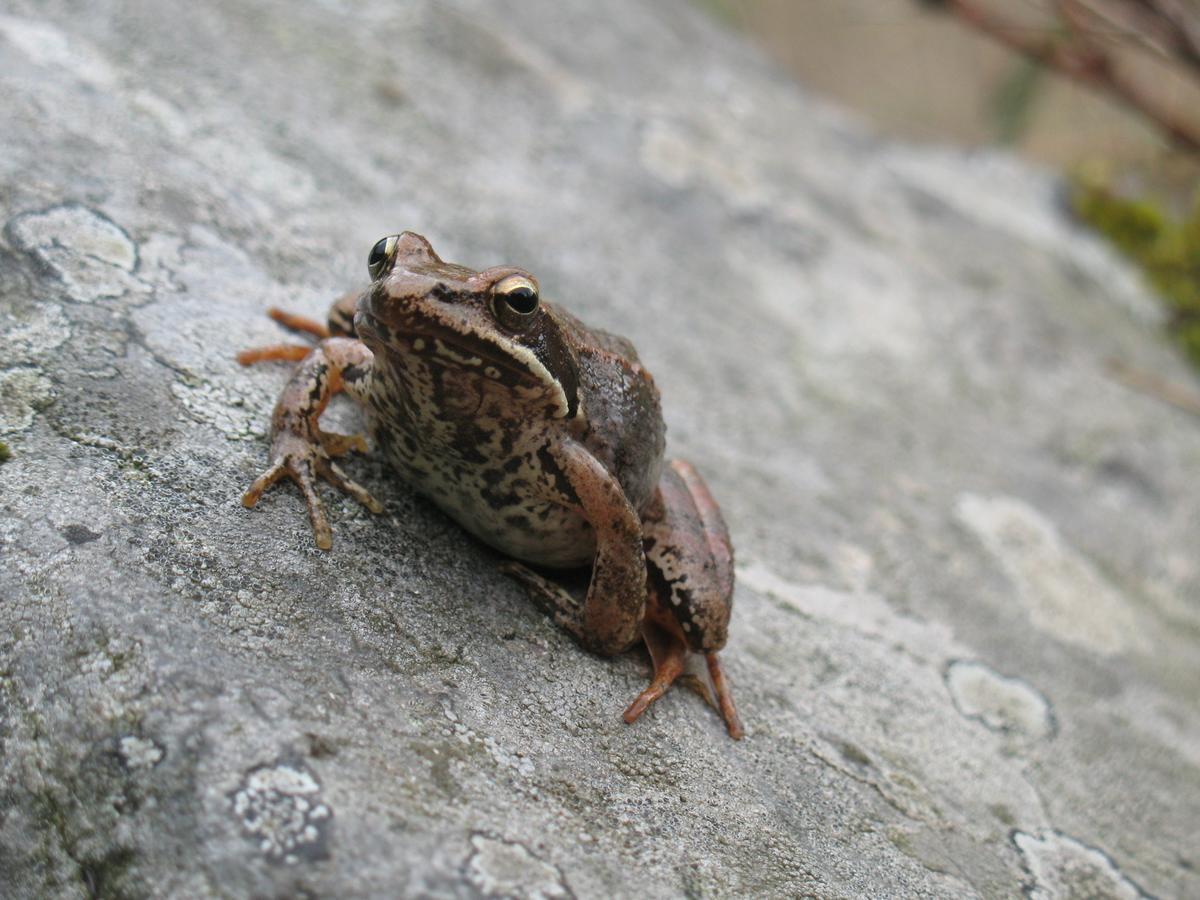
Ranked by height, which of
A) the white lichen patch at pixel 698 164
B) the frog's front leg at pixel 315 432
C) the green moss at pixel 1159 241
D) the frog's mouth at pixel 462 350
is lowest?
the frog's front leg at pixel 315 432

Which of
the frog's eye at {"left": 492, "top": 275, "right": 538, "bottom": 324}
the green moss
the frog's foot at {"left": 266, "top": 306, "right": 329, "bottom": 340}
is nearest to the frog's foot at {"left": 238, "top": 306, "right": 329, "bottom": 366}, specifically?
the frog's foot at {"left": 266, "top": 306, "right": 329, "bottom": 340}

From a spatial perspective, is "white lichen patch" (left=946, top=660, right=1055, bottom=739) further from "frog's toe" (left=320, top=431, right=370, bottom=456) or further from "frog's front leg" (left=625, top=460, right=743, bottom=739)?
"frog's toe" (left=320, top=431, right=370, bottom=456)

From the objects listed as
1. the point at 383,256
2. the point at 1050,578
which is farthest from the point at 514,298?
the point at 1050,578

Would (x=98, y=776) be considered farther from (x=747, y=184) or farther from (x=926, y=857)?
(x=747, y=184)

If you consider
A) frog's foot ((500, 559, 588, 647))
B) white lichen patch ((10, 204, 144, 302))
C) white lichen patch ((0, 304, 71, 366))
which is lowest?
white lichen patch ((0, 304, 71, 366))

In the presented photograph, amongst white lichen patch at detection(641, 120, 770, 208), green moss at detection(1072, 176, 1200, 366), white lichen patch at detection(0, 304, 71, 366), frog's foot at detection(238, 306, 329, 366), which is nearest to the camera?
white lichen patch at detection(0, 304, 71, 366)

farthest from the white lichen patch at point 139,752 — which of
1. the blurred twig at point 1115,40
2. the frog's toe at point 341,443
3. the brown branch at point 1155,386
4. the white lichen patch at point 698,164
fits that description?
the blurred twig at point 1115,40

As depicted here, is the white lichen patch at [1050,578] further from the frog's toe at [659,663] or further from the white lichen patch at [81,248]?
the white lichen patch at [81,248]

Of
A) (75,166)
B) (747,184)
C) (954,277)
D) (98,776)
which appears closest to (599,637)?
(98,776)

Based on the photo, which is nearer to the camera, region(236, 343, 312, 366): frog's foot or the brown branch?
region(236, 343, 312, 366): frog's foot
